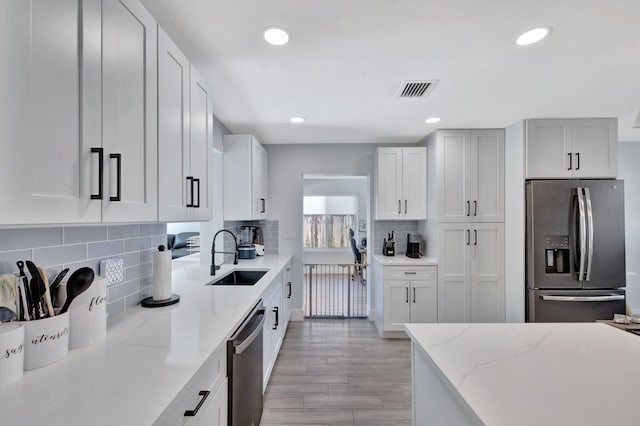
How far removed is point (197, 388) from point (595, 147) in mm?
4054

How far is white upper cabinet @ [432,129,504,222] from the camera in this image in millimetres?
3414

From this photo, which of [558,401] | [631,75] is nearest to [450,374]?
[558,401]

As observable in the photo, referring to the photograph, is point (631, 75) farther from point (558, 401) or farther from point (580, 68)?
point (558, 401)

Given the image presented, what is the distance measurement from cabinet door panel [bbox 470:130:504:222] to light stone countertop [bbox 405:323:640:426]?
2.10 metres

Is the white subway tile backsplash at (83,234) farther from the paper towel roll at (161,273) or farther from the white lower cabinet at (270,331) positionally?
the white lower cabinet at (270,331)

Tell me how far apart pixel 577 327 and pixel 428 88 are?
1784 millimetres

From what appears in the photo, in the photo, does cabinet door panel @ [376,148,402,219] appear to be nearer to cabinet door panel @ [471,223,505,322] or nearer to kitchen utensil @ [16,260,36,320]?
cabinet door panel @ [471,223,505,322]

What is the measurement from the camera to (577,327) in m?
1.45

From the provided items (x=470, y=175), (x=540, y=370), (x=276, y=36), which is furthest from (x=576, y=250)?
(x=276, y=36)

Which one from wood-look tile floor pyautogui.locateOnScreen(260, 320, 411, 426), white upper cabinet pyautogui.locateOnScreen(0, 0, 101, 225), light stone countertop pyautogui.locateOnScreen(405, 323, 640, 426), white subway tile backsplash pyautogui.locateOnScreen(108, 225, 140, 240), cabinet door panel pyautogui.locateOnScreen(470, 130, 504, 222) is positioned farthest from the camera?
cabinet door panel pyautogui.locateOnScreen(470, 130, 504, 222)

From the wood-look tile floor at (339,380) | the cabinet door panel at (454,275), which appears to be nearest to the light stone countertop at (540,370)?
the wood-look tile floor at (339,380)

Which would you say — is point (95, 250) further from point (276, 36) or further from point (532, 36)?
point (532, 36)

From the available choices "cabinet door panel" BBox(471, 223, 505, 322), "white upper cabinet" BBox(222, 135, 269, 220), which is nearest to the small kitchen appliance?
"cabinet door panel" BBox(471, 223, 505, 322)

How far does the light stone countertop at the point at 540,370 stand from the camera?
792 millimetres
